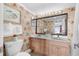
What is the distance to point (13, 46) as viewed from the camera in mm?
1052

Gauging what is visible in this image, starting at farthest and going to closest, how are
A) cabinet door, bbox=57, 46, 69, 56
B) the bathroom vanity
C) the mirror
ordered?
the bathroom vanity, the mirror, cabinet door, bbox=57, 46, 69, 56

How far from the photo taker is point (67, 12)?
115 cm

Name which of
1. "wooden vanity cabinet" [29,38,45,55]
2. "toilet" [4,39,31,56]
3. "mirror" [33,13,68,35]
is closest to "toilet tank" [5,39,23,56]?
"toilet" [4,39,31,56]

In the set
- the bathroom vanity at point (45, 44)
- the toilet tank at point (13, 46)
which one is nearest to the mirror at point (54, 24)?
the bathroom vanity at point (45, 44)

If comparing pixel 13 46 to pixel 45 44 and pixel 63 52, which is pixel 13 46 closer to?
pixel 45 44

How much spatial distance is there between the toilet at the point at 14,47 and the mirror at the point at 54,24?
16.4 inches

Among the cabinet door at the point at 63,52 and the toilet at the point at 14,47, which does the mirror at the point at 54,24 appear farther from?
the toilet at the point at 14,47

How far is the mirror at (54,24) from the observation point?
1117mm

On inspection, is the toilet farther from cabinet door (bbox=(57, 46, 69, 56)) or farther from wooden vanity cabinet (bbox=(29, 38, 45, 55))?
cabinet door (bbox=(57, 46, 69, 56))

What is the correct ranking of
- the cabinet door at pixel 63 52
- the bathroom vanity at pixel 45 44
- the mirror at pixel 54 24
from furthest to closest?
the bathroom vanity at pixel 45 44
the mirror at pixel 54 24
the cabinet door at pixel 63 52

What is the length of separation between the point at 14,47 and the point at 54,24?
0.65 m

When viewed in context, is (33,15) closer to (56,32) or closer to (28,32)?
(28,32)

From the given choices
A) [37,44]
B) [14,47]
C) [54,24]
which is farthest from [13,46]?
[54,24]

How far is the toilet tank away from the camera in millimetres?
960
